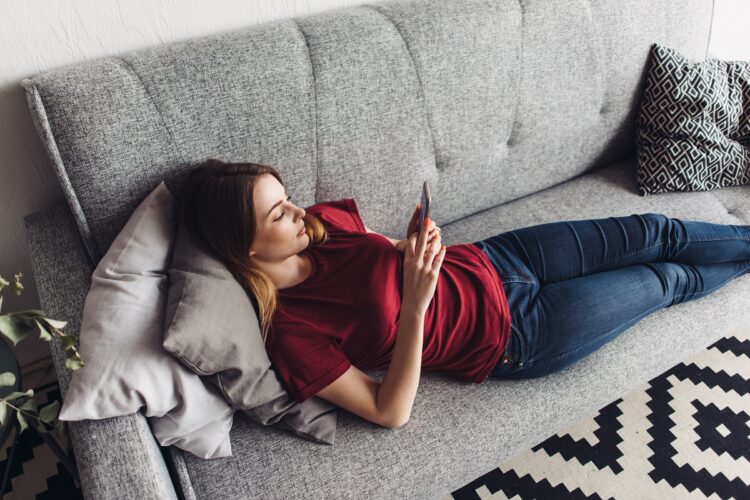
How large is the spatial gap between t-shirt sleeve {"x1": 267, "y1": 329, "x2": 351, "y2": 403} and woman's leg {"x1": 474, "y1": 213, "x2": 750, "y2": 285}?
0.52m

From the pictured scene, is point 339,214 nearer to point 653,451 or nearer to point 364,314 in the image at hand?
point 364,314

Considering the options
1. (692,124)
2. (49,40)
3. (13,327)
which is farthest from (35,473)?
(692,124)

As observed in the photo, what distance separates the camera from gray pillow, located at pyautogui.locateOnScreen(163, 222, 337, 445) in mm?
1017

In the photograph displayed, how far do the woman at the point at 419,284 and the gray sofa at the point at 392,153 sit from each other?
3.2 inches

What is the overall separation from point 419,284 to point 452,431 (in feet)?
1.06

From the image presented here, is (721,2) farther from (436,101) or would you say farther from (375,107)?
(375,107)

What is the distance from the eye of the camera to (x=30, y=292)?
1.52 metres

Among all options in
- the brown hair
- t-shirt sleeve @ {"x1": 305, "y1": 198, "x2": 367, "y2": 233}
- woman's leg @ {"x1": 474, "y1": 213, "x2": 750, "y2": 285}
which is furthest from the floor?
woman's leg @ {"x1": 474, "y1": 213, "x2": 750, "y2": 285}

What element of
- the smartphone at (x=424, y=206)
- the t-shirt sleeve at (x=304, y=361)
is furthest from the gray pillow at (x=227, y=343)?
the smartphone at (x=424, y=206)

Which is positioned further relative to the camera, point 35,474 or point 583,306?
point 35,474

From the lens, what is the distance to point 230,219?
43.8 inches

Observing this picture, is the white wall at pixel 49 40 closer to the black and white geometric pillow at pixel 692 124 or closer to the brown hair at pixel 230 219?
the brown hair at pixel 230 219

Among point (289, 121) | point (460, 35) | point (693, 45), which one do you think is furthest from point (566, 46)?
point (289, 121)

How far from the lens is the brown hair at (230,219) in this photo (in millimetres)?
1107
